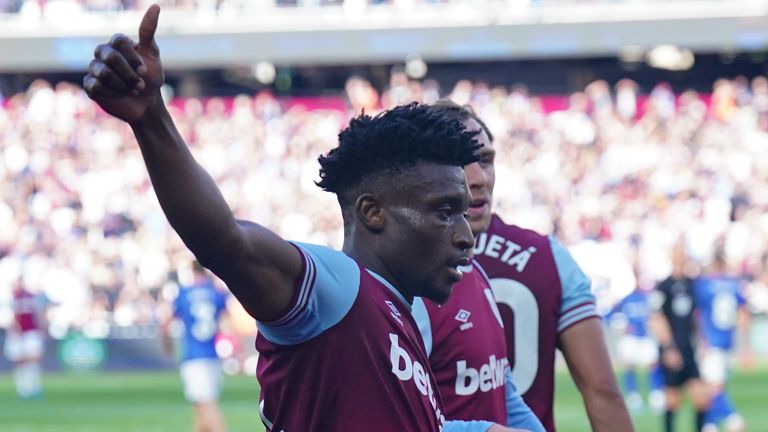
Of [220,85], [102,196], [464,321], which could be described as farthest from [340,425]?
[220,85]

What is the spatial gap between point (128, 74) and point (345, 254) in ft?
2.88

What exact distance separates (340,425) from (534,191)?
24542 millimetres

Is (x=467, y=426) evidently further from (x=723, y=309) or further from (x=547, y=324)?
(x=723, y=309)

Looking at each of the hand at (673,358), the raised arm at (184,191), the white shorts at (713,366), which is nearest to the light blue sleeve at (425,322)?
the raised arm at (184,191)

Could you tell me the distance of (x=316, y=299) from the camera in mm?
3211

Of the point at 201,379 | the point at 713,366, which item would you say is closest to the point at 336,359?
the point at 201,379

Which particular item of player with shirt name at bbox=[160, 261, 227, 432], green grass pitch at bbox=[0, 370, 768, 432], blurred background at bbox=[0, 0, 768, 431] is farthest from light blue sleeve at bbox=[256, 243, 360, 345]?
blurred background at bbox=[0, 0, 768, 431]

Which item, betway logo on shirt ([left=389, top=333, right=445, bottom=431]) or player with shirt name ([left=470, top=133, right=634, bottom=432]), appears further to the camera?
player with shirt name ([left=470, top=133, right=634, bottom=432])

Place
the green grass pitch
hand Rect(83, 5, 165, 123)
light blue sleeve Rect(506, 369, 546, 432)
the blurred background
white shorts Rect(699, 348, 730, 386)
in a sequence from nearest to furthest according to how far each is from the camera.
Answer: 1. hand Rect(83, 5, 165, 123)
2. light blue sleeve Rect(506, 369, 546, 432)
3. white shorts Rect(699, 348, 730, 386)
4. the green grass pitch
5. the blurred background

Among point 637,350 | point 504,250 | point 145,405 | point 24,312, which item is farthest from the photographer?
point 24,312

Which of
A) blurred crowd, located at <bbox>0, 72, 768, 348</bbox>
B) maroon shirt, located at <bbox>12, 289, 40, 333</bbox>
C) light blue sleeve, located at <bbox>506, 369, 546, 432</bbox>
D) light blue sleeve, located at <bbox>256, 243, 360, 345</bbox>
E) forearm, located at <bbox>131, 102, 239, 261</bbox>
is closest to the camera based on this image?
forearm, located at <bbox>131, 102, 239, 261</bbox>

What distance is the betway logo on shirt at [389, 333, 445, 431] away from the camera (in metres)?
3.39

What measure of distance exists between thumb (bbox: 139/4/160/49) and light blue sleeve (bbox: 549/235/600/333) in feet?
8.93

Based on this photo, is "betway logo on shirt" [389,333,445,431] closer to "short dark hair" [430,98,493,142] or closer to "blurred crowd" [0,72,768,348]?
"short dark hair" [430,98,493,142]
